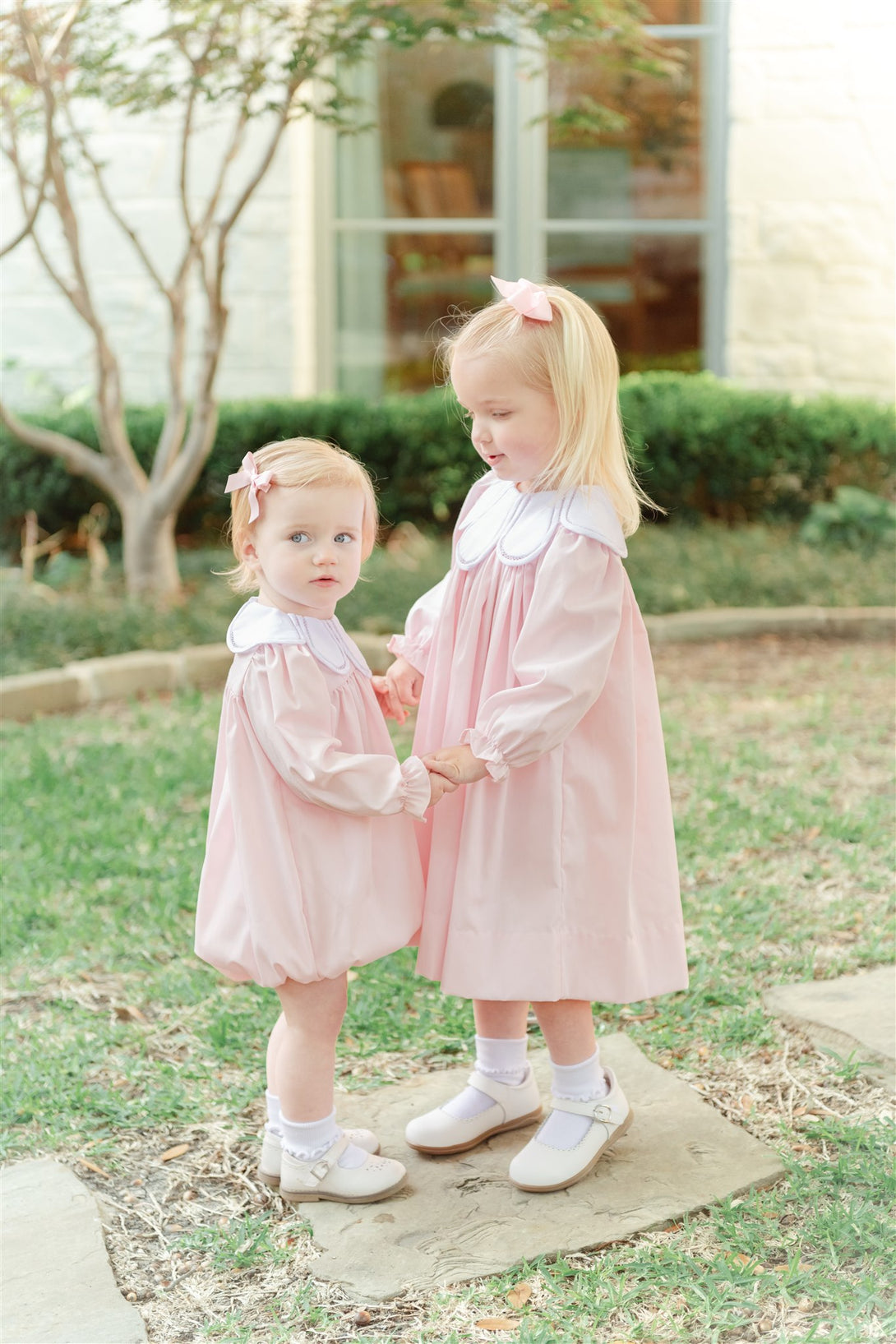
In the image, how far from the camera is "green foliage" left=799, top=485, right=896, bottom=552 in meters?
7.02

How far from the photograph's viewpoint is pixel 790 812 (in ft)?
12.1

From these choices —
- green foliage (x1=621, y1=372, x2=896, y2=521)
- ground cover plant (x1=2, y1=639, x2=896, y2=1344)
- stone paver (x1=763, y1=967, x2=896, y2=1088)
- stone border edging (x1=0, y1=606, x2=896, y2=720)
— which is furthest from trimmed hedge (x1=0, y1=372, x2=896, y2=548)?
stone paver (x1=763, y1=967, x2=896, y2=1088)

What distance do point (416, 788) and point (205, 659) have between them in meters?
3.35

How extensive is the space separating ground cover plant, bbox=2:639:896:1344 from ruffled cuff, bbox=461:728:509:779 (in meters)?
0.69

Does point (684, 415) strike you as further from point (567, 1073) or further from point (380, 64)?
point (567, 1073)

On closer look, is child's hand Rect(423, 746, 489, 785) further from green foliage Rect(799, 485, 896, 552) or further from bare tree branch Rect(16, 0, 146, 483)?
green foliage Rect(799, 485, 896, 552)

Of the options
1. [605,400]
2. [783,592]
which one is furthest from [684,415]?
[605,400]

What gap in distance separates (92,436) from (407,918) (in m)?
5.62

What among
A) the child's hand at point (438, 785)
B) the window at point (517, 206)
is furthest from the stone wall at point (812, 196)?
the child's hand at point (438, 785)

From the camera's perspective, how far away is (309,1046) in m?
2.05

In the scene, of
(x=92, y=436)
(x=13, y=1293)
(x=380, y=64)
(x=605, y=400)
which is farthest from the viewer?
(x=380, y=64)

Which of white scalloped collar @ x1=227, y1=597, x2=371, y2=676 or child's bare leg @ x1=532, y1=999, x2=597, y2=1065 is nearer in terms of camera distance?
white scalloped collar @ x1=227, y1=597, x2=371, y2=676

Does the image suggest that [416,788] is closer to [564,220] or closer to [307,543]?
[307,543]

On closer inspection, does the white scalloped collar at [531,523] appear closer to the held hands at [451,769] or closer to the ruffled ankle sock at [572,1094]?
the held hands at [451,769]
